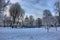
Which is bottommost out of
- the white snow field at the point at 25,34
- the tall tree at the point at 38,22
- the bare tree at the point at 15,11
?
the white snow field at the point at 25,34

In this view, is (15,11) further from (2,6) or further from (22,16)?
(2,6)

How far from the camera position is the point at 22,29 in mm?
3592

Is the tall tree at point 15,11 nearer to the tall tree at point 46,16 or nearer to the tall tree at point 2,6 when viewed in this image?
the tall tree at point 2,6

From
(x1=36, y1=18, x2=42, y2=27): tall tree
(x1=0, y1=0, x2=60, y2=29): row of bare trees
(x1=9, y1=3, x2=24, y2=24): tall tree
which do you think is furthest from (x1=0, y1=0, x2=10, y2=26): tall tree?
(x1=36, y1=18, x2=42, y2=27): tall tree

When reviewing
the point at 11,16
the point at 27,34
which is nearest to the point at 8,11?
the point at 11,16

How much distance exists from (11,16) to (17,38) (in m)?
0.45

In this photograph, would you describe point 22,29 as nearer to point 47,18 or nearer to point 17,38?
point 17,38

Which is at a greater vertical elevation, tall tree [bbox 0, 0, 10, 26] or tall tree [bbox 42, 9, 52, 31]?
tall tree [bbox 0, 0, 10, 26]

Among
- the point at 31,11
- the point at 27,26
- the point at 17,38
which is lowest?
the point at 17,38

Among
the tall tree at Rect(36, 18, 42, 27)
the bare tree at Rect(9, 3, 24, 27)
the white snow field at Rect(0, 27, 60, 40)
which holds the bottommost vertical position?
the white snow field at Rect(0, 27, 60, 40)

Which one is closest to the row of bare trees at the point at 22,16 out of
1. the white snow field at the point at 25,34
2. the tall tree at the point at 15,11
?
the tall tree at the point at 15,11

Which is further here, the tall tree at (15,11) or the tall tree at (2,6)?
the tall tree at (2,6)

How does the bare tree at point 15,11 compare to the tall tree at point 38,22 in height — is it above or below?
above

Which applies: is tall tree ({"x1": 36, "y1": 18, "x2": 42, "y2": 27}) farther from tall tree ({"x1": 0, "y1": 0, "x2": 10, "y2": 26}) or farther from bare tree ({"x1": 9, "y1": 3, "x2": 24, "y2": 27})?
→ tall tree ({"x1": 0, "y1": 0, "x2": 10, "y2": 26})
